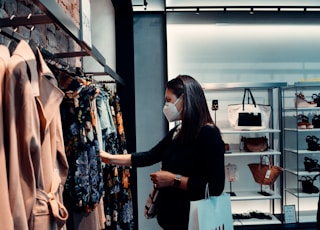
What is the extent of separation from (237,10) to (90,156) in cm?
320

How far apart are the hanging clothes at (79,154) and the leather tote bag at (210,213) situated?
453 mm

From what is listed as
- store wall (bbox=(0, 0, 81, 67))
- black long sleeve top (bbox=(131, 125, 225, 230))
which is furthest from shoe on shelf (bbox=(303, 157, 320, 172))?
store wall (bbox=(0, 0, 81, 67))

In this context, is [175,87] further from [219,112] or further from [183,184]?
[219,112]

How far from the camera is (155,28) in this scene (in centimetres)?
410

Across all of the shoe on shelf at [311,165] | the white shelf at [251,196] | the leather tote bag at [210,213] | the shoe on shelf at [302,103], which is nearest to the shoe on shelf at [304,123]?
the shoe on shelf at [302,103]

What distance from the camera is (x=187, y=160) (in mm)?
1827

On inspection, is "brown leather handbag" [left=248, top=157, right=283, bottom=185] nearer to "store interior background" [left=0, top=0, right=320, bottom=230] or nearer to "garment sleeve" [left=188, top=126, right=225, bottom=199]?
"store interior background" [left=0, top=0, right=320, bottom=230]

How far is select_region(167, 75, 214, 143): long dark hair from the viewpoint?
1816mm

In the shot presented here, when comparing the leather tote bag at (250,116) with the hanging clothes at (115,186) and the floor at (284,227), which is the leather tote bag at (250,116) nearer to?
the floor at (284,227)

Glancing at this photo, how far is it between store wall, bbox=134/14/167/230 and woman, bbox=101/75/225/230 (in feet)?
6.91

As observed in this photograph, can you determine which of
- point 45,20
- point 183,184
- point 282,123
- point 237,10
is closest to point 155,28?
point 237,10

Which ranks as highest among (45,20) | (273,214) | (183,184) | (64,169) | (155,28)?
(155,28)

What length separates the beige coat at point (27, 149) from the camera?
2.70 ft

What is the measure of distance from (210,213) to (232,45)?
2966 mm
